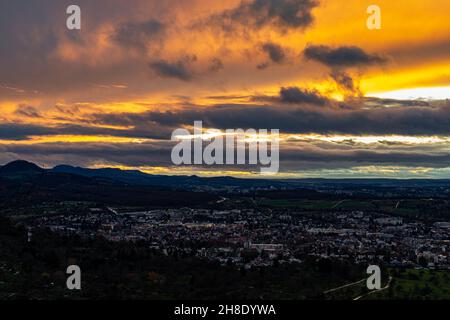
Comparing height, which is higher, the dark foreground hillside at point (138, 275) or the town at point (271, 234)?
the dark foreground hillside at point (138, 275)

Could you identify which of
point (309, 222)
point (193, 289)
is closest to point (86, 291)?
point (193, 289)

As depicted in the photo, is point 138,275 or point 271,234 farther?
point 271,234

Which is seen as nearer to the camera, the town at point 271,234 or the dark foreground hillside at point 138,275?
the dark foreground hillside at point 138,275

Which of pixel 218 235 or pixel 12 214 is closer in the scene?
pixel 218 235

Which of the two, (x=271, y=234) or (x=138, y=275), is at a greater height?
(x=138, y=275)

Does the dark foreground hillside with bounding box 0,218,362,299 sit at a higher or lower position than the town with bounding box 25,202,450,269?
higher

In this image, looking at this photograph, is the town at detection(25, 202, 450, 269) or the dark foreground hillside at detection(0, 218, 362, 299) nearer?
the dark foreground hillside at detection(0, 218, 362, 299)

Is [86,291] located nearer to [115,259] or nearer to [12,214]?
[115,259]
